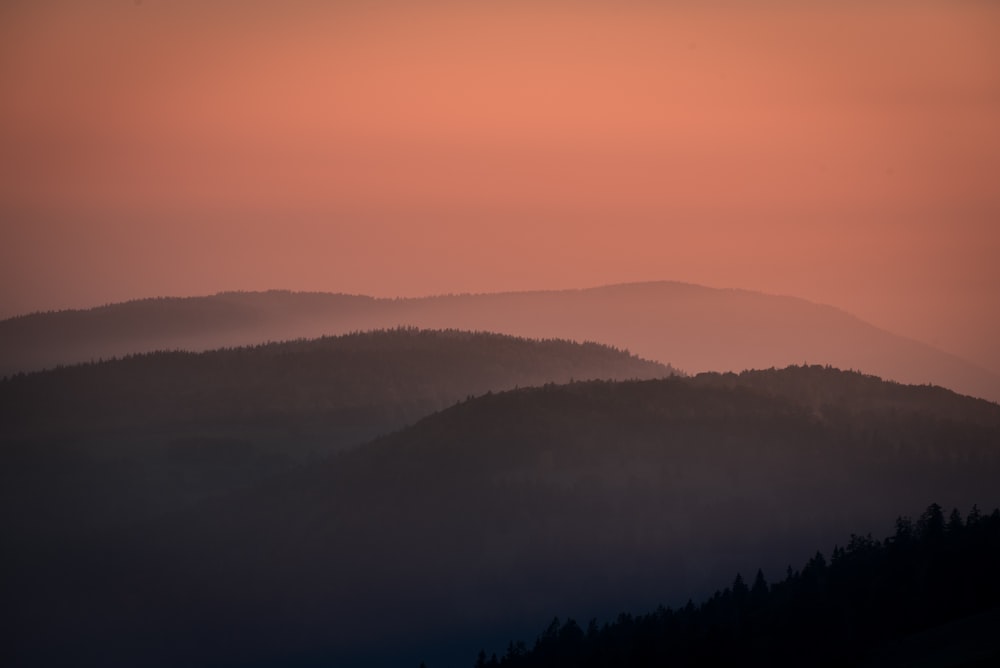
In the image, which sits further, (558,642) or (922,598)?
(558,642)

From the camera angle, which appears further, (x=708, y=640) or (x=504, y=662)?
(x=504, y=662)

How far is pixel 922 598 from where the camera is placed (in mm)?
134125

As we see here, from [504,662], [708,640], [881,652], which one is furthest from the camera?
[504,662]

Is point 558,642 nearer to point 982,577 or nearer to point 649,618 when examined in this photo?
point 649,618

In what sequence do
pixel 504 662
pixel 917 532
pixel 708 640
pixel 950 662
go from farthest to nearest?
pixel 504 662 < pixel 917 532 < pixel 708 640 < pixel 950 662

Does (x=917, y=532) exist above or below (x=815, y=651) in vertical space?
above

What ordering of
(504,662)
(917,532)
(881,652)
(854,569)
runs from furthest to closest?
(504,662) → (917,532) → (854,569) → (881,652)

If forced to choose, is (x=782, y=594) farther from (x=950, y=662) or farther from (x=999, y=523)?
(x=950, y=662)

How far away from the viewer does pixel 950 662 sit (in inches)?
4328

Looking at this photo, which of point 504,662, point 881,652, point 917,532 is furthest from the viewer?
point 504,662

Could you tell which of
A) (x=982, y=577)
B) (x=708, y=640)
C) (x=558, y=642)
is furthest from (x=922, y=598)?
(x=558, y=642)

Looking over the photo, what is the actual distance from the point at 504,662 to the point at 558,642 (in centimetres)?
696

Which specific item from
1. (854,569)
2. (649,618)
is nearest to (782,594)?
(854,569)

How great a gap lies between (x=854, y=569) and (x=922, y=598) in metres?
26.7
